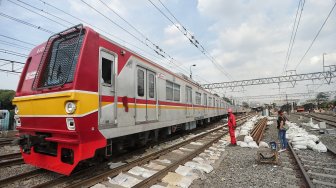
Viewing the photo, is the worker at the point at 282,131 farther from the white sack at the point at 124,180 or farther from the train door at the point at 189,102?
the white sack at the point at 124,180

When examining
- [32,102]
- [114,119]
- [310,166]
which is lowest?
[310,166]

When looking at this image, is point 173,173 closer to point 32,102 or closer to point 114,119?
point 114,119

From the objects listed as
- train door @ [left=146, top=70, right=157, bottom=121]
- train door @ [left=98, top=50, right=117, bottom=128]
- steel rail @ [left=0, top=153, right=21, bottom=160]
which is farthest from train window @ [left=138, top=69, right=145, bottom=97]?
steel rail @ [left=0, top=153, right=21, bottom=160]

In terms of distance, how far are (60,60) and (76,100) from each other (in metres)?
1.43

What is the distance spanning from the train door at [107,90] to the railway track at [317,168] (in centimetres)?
466

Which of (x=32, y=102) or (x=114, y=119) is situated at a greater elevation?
(x=32, y=102)

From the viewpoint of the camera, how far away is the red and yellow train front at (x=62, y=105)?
4855mm

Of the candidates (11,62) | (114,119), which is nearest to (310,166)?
(114,119)

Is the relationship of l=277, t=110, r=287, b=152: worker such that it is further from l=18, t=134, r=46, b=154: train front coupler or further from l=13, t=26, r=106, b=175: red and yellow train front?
l=18, t=134, r=46, b=154: train front coupler

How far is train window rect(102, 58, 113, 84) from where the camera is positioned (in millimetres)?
5848

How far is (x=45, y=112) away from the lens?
5250mm

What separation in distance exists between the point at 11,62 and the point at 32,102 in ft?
42.5

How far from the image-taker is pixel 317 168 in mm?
6602

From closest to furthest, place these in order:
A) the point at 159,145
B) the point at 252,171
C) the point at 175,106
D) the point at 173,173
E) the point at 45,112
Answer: the point at 45,112, the point at 173,173, the point at 252,171, the point at 159,145, the point at 175,106
